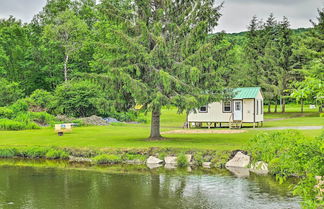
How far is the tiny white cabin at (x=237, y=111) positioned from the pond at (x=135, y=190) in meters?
16.1

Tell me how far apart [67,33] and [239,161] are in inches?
1498

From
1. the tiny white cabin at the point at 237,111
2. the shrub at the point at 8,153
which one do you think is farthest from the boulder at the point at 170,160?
the tiny white cabin at the point at 237,111

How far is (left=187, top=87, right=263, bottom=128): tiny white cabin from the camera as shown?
3184 centimetres

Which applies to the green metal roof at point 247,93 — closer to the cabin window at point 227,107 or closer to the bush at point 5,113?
the cabin window at point 227,107

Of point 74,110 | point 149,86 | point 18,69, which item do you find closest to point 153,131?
point 149,86

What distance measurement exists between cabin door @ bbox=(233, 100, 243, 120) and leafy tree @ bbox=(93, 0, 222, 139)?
1105 cm

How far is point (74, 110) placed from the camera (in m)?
38.2

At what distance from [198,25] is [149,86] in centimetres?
412

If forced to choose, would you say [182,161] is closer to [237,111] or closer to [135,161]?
[135,161]

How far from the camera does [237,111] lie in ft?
106

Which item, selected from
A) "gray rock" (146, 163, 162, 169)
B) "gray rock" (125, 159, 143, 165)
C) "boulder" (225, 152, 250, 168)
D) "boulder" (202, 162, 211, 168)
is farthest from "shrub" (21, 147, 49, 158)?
"boulder" (225, 152, 250, 168)

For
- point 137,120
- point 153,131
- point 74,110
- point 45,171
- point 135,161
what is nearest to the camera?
point 45,171

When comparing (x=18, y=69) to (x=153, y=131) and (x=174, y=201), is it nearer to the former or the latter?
(x=153, y=131)

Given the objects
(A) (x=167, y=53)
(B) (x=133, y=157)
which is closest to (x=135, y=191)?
(B) (x=133, y=157)
